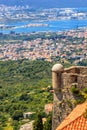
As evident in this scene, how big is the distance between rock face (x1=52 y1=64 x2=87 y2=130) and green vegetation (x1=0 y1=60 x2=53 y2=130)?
2837 centimetres

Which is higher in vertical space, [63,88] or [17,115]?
[63,88]

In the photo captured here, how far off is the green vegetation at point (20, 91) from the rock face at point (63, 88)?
28.4 metres

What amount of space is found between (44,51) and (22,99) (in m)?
66.6

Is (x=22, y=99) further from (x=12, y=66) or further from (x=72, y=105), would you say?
(x=72, y=105)

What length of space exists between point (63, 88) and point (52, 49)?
114 metres

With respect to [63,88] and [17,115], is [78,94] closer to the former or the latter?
[63,88]

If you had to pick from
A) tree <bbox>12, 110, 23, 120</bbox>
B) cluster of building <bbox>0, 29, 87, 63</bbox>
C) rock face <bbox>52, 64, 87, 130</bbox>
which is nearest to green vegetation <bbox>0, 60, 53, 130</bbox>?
tree <bbox>12, 110, 23, 120</bbox>

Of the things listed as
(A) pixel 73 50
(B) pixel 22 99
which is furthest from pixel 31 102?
(A) pixel 73 50

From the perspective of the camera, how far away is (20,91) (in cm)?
5853

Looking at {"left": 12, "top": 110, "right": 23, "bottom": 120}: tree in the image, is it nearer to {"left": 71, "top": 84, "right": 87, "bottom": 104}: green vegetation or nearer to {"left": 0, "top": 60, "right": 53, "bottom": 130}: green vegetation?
{"left": 0, "top": 60, "right": 53, "bottom": 130}: green vegetation

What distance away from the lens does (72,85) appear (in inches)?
350

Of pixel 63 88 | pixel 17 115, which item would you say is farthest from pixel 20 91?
pixel 63 88

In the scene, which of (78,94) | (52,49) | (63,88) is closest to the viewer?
(78,94)

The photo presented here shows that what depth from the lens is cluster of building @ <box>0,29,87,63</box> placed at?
10600cm
